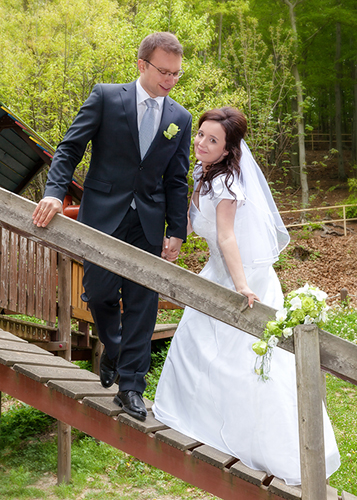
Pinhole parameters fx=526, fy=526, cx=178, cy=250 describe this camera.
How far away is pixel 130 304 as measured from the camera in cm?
321

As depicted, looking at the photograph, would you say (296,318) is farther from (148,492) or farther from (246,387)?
(148,492)

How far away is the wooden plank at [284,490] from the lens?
9.01ft

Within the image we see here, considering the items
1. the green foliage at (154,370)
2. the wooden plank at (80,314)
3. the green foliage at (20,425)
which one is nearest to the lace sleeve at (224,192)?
the wooden plank at (80,314)

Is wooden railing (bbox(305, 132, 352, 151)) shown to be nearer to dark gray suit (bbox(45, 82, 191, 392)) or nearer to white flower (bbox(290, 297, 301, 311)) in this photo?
dark gray suit (bbox(45, 82, 191, 392))

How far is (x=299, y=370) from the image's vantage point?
2516mm

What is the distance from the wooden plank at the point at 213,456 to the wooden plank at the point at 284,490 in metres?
0.28

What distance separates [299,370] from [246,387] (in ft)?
2.35

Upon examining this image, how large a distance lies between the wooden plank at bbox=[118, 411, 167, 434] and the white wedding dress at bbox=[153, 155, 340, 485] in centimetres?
9

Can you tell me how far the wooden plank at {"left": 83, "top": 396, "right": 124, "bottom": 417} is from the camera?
3252 mm

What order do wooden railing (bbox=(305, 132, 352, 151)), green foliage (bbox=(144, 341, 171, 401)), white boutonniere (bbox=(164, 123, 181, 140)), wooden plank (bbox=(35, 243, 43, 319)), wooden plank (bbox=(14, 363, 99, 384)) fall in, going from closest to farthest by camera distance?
white boutonniere (bbox=(164, 123, 181, 140)), wooden plank (bbox=(14, 363, 99, 384)), wooden plank (bbox=(35, 243, 43, 319)), green foliage (bbox=(144, 341, 171, 401)), wooden railing (bbox=(305, 132, 352, 151))

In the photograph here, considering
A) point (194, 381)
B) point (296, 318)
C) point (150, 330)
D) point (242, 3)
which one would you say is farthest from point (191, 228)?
point (242, 3)

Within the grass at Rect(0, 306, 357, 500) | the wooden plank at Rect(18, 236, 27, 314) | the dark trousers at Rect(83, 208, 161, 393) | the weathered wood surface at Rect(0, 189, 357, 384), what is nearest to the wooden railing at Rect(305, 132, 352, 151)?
the grass at Rect(0, 306, 357, 500)

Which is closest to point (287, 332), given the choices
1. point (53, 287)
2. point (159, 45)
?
point (159, 45)

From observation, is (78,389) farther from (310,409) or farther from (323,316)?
(323,316)
